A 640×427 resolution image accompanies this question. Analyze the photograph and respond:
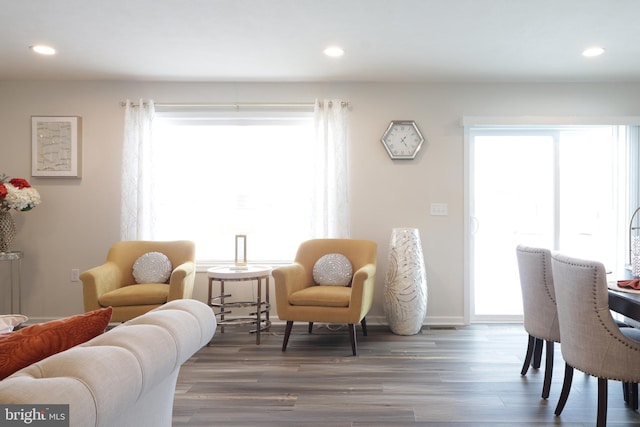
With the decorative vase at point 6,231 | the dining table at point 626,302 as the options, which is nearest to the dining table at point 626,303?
the dining table at point 626,302

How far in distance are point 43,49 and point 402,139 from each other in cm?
321

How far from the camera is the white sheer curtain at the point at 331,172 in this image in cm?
438

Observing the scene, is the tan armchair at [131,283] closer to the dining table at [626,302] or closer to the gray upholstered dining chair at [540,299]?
the gray upholstered dining chair at [540,299]

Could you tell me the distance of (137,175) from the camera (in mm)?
4387

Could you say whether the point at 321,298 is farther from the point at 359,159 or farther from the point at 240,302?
the point at 359,159

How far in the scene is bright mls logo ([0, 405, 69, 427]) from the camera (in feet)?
2.61

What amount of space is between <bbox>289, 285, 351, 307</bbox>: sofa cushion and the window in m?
1.01

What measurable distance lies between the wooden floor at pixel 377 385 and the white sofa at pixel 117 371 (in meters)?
1.26

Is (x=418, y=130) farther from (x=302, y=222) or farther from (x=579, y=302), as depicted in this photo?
(x=579, y=302)

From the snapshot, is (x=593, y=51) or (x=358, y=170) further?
(x=358, y=170)

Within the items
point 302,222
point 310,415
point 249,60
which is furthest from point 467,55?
point 310,415

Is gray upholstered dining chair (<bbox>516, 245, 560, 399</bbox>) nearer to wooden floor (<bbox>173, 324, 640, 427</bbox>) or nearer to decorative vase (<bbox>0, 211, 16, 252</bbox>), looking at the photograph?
wooden floor (<bbox>173, 324, 640, 427</bbox>)

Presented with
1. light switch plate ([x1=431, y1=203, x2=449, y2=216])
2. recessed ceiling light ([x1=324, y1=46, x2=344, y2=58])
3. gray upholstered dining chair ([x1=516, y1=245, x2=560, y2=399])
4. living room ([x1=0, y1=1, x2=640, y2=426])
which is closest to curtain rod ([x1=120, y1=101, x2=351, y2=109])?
living room ([x1=0, y1=1, x2=640, y2=426])

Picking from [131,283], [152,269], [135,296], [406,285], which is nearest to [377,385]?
[406,285]
